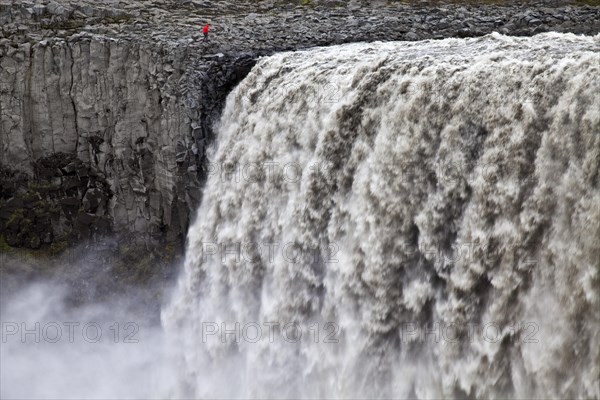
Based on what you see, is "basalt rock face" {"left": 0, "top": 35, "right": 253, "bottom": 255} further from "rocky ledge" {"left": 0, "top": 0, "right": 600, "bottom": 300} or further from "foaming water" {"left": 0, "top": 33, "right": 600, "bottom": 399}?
"foaming water" {"left": 0, "top": 33, "right": 600, "bottom": 399}

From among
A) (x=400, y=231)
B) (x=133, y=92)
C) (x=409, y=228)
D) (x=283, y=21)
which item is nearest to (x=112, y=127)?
(x=133, y=92)

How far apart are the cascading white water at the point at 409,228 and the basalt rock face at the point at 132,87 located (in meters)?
1.64

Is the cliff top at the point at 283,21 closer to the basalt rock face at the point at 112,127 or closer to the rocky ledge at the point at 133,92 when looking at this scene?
the rocky ledge at the point at 133,92

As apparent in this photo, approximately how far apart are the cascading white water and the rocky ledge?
169 cm

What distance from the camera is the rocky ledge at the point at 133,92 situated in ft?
46.6

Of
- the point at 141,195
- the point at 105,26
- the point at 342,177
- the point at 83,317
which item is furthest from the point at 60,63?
the point at 342,177

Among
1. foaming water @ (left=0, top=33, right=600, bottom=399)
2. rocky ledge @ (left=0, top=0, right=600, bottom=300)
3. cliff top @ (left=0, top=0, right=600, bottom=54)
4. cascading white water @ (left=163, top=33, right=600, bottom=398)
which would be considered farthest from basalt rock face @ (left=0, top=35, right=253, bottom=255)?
cascading white water @ (left=163, top=33, right=600, bottom=398)

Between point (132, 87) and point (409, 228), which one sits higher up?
point (409, 228)

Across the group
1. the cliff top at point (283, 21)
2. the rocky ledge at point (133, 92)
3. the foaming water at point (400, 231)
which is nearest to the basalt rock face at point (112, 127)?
the rocky ledge at point (133, 92)

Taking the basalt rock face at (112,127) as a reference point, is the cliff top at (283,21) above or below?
above

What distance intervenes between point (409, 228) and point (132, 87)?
851 cm

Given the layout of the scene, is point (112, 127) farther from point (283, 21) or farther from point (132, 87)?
point (283, 21)

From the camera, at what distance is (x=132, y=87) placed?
14844 mm

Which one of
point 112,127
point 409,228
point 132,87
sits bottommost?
point 112,127
